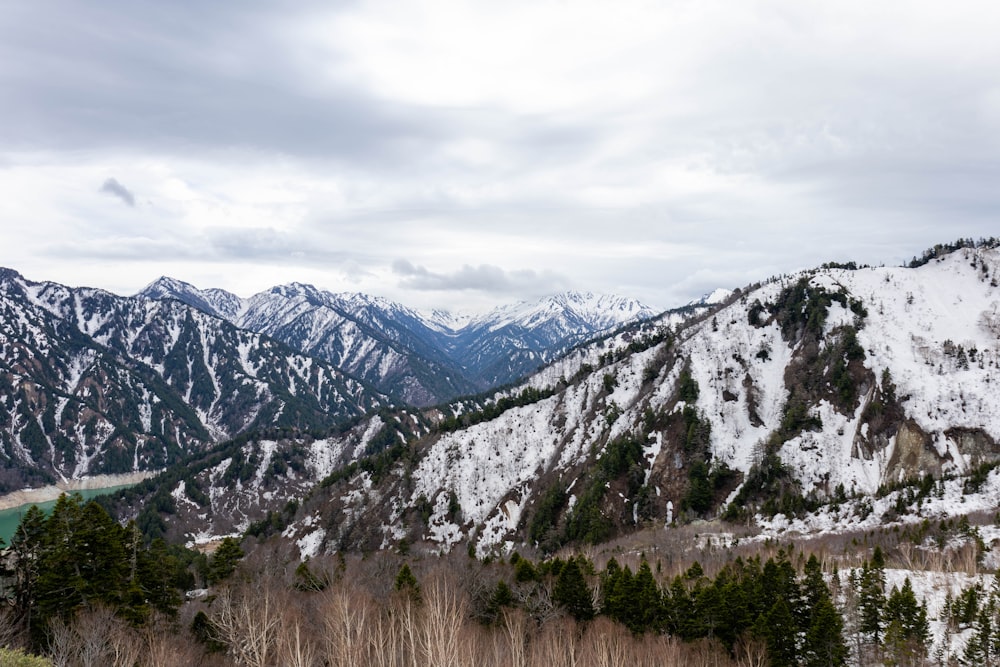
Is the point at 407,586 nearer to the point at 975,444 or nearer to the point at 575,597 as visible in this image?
the point at 575,597

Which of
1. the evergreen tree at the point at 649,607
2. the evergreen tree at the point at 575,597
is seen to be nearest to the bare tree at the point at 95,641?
the evergreen tree at the point at 575,597

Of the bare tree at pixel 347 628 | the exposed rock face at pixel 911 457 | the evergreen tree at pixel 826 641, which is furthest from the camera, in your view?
the exposed rock face at pixel 911 457

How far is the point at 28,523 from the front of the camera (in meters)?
43.4

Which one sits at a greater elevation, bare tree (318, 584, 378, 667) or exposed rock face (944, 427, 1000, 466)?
exposed rock face (944, 427, 1000, 466)

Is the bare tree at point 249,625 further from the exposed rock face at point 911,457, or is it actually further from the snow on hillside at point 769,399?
the exposed rock face at point 911,457

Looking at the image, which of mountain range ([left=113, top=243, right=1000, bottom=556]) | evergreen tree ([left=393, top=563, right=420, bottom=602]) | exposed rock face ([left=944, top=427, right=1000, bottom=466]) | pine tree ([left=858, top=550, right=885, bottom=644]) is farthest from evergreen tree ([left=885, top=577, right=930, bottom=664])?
exposed rock face ([left=944, top=427, right=1000, bottom=466])

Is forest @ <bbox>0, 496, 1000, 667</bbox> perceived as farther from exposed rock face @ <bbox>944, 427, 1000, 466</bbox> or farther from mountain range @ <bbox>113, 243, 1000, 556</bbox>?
exposed rock face @ <bbox>944, 427, 1000, 466</bbox>

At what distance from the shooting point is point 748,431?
116 metres

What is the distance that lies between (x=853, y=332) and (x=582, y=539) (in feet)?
232

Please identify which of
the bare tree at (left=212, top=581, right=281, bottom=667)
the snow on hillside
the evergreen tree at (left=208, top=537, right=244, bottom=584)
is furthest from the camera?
the snow on hillside

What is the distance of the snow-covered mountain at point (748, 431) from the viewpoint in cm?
9562

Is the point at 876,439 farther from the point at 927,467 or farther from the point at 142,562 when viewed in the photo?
the point at 142,562

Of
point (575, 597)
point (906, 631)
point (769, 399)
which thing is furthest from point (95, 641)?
point (769, 399)

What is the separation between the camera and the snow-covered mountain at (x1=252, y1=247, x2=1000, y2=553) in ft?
314
